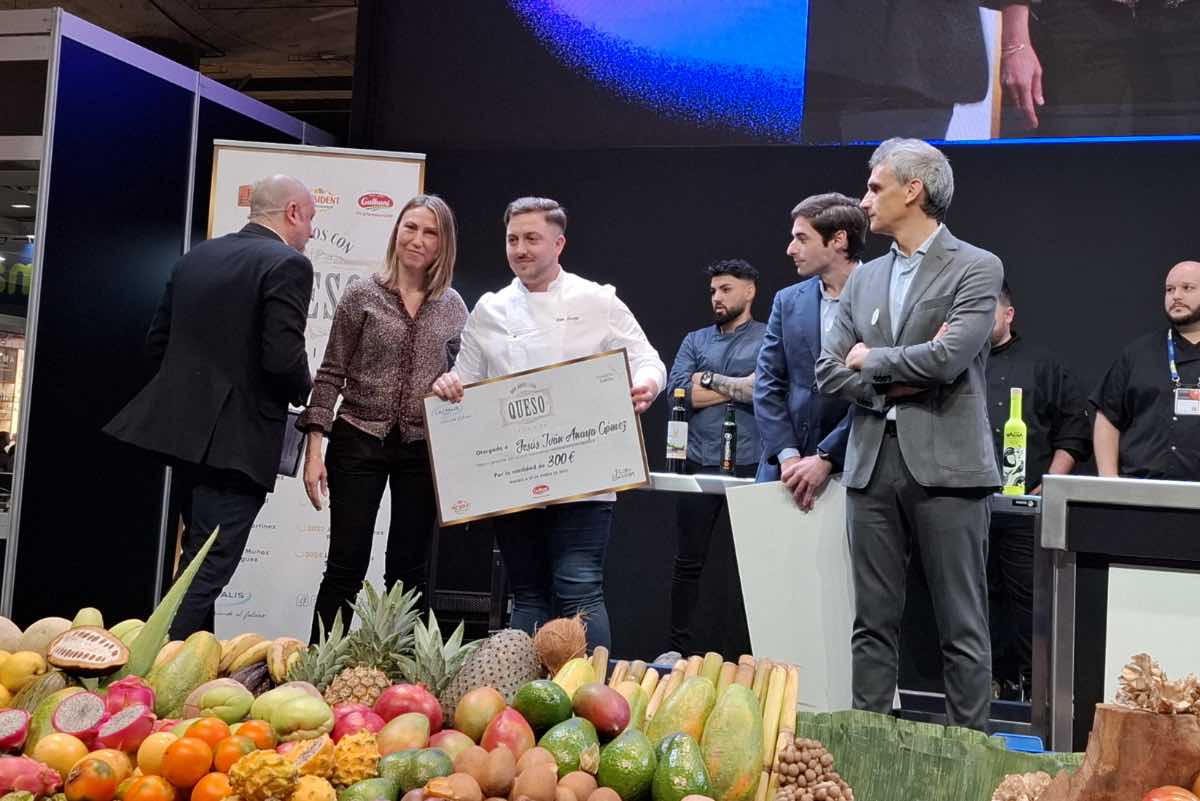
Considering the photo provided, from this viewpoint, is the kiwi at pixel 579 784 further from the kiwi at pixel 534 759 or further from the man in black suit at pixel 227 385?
the man in black suit at pixel 227 385

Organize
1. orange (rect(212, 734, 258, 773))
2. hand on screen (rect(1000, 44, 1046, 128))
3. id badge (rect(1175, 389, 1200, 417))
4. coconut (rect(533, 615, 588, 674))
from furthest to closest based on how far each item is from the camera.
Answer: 1. hand on screen (rect(1000, 44, 1046, 128))
2. id badge (rect(1175, 389, 1200, 417))
3. coconut (rect(533, 615, 588, 674))
4. orange (rect(212, 734, 258, 773))

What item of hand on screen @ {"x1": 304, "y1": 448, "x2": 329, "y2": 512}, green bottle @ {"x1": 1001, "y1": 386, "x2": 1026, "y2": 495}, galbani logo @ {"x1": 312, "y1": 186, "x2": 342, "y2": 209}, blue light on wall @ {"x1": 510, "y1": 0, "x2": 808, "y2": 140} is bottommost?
hand on screen @ {"x1": 304, "y1": 448, "x2": 329, "y2": 512}

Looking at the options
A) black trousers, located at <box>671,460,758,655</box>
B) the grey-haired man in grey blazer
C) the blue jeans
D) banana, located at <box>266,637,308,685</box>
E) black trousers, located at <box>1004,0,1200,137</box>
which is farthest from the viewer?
black trousers, located at <box>1004,0,1200,137</box>

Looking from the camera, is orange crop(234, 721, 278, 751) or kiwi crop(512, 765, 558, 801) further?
orange crop(234, 721, 278, 751)

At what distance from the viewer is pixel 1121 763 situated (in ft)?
4.31

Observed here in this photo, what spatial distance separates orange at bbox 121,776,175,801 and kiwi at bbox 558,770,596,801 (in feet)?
1.53

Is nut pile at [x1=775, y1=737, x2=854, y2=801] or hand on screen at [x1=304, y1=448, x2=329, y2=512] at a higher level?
hand on screen at [x1=304, y1=448, x2=329, y2=512]

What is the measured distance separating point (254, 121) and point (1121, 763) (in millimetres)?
5553

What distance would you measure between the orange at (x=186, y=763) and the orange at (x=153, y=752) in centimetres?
3

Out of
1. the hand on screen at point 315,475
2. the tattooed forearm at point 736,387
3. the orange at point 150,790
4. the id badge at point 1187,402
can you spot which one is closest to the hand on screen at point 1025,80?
the id badge at point 1187,402

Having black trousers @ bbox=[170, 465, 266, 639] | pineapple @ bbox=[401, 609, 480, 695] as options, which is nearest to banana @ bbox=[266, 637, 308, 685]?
pineapple @ bbox=[401, 609, 480, 695]

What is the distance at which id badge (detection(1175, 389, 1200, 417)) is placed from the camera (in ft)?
15.6

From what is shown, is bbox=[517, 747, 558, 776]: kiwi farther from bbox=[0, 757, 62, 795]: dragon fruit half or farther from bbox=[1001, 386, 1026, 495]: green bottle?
bbox=[1001, 386, 1026, 495]: green bottle

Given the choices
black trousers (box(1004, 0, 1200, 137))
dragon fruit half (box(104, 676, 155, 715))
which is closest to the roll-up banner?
black trousers (box(1004, 0, 1200, 137))
